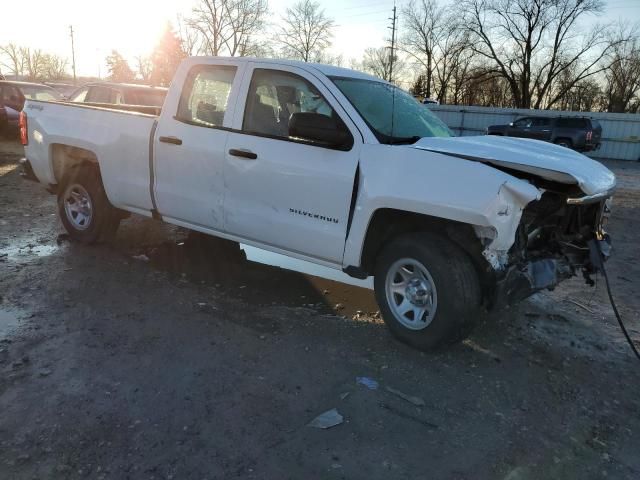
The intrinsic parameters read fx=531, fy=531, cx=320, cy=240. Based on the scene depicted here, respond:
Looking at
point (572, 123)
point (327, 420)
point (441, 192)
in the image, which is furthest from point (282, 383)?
point (572, 123)

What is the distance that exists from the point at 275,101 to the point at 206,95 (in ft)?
2.64

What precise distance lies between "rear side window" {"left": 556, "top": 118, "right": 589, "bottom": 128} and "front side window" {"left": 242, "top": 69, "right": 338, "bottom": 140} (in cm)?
2315

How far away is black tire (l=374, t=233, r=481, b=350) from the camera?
3.56 m

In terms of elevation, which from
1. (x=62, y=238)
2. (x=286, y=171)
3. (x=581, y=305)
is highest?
(x=286, y=171)

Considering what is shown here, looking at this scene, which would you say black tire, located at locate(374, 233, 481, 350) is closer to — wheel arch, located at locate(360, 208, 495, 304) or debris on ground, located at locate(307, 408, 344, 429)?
wheel arch, located at locate(360, 208, 495, 304)

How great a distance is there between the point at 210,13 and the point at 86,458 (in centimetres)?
4628

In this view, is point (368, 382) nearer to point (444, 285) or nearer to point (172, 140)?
point (444, 285)

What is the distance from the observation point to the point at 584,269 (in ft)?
13.6

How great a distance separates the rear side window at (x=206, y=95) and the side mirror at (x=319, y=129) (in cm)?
112

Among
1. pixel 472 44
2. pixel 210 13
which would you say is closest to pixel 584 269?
pixel 210 13

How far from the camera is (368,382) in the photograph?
346cm

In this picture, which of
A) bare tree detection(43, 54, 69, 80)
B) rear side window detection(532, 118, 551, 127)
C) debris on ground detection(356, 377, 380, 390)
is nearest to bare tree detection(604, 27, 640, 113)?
rear side window detection(532, 118, 551, 127)

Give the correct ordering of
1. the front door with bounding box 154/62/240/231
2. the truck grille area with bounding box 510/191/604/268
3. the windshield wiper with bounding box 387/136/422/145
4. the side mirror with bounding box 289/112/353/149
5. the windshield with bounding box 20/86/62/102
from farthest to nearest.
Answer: the windshield with bounding box 20/86/62/102, the front door with bounding box 154/62/240/231, the windshield wiper with bounding box 387/136/422/145, the side mirror with bounding box 289/112/353/149, the truck grille area with bounding box 510/191/604/268

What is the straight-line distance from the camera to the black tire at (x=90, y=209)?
588cm
